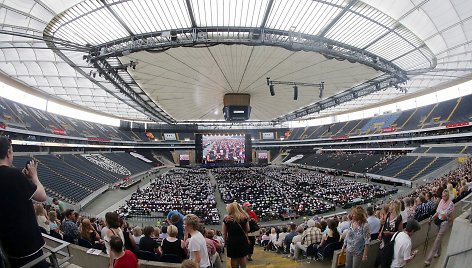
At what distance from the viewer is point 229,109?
26953 mm

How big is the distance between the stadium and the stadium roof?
103mm

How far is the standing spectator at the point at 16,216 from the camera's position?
6.64 feet

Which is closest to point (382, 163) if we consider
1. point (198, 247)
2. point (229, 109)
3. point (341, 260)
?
point (229, 109)

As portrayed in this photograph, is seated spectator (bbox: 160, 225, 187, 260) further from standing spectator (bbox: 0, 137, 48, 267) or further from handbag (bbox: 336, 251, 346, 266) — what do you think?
handbag (bbox: 336, 251, 346, 266)

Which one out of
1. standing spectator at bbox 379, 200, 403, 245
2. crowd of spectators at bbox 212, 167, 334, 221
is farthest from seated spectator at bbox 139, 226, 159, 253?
crowd of spectators at bbox 212, 167, 334, 221

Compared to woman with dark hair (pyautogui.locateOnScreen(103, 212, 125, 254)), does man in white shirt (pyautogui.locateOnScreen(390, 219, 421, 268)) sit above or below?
below

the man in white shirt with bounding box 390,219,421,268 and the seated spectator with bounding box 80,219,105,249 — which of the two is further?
the seated spectator with bounding box 80,219,105,249

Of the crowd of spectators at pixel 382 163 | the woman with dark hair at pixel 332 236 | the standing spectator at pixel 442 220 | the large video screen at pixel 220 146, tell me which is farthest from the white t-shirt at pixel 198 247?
the large video screen at pixel 220 146

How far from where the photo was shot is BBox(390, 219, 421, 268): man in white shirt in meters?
3.63

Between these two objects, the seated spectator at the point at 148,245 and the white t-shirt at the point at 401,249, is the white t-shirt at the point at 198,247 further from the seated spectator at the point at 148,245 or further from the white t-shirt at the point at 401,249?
the white t-shirt at the point at 401,249

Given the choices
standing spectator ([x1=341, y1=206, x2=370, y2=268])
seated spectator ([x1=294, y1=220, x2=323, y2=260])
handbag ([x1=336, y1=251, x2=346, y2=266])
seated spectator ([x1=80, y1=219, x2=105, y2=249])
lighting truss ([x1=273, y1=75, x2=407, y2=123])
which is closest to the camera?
standing spectator ([x1=341, y1=206, x2=370, y2=268])

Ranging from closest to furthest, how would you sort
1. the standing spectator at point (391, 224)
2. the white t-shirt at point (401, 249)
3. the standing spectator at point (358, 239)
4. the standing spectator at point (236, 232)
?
1. the white t-shirt at point (401, 249)
2. the standing spectator at point (236, 232)
3. the standing spectator at point (358, 239)
4. the standing spectator at point (391, 224)

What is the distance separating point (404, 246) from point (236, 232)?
7.98 ft

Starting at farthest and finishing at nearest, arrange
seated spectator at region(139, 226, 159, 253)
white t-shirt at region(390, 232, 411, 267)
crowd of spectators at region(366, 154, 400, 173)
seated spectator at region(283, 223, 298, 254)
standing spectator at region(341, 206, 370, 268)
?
1. crowd of spectators at region(366, 154, 400, 173)
2. seated spectator at region(283, 223, 298, 254)
3. seated spectator at region(139, 226, 159, 253)
4. standing spectator at region(341, 206, 370, 268)
5. white t-shirt at region(390, 232, 411, 267)
